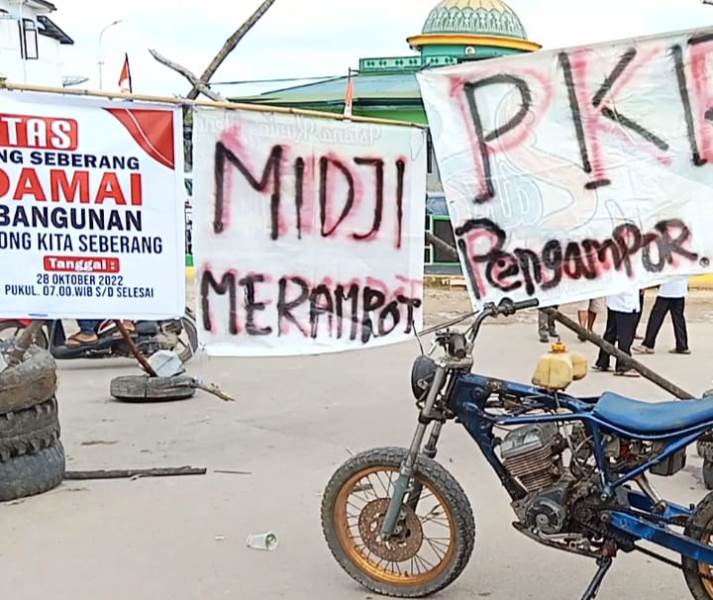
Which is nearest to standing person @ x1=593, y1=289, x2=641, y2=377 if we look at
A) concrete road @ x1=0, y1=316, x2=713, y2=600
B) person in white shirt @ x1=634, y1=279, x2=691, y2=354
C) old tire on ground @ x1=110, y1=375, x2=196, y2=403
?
concrete road @ x1=0, y1=316, x2=713, y2=600

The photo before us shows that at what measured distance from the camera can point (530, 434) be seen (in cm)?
420

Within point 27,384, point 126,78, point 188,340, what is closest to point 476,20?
point 188,340

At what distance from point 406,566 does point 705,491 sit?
7.96 ft

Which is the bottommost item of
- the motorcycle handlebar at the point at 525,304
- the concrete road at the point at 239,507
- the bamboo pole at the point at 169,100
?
the concrete road at the point at 239,507

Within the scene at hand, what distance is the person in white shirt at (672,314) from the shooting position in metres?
11.8

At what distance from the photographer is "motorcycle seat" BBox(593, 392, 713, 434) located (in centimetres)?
387

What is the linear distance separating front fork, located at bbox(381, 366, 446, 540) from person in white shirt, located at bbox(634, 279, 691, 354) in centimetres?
798

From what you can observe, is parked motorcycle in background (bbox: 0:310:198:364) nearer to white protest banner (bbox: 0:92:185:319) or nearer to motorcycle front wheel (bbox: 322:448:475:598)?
white protest banner (bbox: 0:92:185:319)

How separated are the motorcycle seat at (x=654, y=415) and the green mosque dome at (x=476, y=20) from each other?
66.5 feet

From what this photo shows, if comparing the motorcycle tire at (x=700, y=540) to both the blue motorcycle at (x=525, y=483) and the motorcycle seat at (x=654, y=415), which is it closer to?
the blue motorcycle at (x=525, y=483)

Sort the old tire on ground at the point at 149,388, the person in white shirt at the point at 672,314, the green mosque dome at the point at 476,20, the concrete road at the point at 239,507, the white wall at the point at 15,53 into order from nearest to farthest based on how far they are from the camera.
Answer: the concrete road at the point at 239,507 → the old tire on ground at the point at 149,388 → the person in white shirt at the point at 672,314 → the green mosque dome at the point at 476,20 → the white wall at the point at 15,53

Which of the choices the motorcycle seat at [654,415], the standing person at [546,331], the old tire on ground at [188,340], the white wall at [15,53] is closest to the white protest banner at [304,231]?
the motorcycle seat at [654,415]

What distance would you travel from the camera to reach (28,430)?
5961 millimetres

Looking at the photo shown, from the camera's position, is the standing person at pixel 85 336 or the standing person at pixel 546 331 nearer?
the standing person at pixel 85 336
